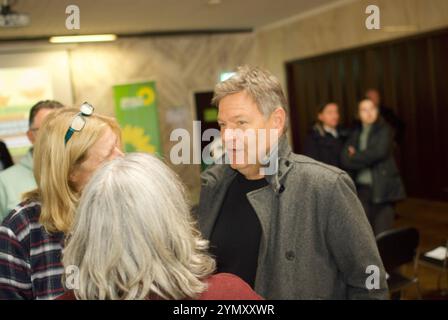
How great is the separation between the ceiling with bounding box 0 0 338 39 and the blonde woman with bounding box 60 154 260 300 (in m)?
3.51

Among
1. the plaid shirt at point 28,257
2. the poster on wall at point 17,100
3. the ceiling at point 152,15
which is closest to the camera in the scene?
the plaid shirt at point 28,257

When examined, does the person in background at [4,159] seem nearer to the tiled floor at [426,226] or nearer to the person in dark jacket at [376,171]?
the person in dark jacket at [376,171]

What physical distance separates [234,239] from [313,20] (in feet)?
18.2

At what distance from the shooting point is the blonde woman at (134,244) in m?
0.86

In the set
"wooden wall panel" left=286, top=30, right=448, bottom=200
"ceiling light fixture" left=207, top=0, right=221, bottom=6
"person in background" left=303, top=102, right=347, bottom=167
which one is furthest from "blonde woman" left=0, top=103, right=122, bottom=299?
"wooden wall panel" left=286, top=30, right=448, bottom=200

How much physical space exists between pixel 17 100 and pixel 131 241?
530cm

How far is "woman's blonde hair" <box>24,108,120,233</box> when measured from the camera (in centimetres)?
123

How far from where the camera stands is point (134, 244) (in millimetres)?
859

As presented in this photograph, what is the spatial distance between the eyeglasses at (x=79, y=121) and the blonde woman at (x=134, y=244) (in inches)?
14.3

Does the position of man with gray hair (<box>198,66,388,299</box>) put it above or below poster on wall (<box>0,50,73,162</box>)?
below

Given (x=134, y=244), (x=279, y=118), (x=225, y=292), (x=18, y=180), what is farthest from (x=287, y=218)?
(x=18, y=180)

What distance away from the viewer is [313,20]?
6.35 m

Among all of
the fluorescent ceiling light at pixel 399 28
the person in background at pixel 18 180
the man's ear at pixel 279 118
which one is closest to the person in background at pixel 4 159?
the person in background at pixel 18 180

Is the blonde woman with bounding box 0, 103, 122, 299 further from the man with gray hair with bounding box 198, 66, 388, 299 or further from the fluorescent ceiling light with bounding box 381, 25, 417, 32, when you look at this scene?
the fluorescent ceiling light with bounding box 381, 25, 417, 32
